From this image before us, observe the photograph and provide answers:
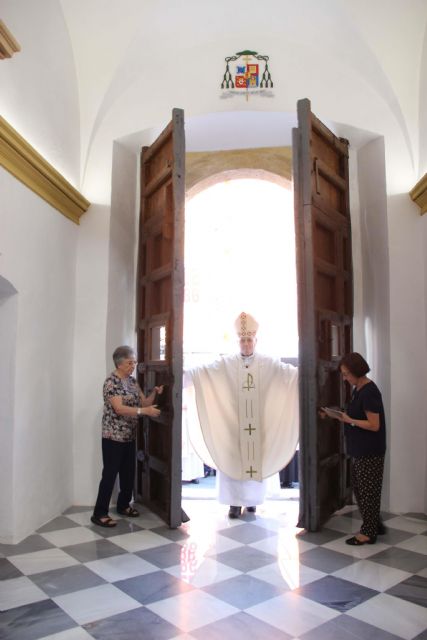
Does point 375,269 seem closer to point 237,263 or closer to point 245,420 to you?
point 245,420

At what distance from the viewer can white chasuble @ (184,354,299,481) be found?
553cm

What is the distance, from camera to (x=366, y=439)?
4.39 m

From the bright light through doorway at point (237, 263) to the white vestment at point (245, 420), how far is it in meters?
4.26

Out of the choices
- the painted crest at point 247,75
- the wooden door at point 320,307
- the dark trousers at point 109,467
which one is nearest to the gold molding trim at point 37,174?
the painted crest at point 247,75

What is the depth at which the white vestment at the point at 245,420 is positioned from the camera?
550 centimetres

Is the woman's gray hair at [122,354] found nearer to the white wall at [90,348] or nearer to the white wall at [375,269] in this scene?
the white wall at [90,348]

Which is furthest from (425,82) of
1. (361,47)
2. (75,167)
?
(75,167)

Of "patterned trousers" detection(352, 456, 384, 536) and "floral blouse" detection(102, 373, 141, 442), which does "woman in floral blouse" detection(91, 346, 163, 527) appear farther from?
"patterned trousers" detection(352, 456, 384, 536)

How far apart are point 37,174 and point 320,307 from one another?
8.98ft

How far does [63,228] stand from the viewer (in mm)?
5523

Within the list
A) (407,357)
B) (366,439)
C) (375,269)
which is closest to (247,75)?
(375,269)

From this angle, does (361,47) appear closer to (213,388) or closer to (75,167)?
(75,167)

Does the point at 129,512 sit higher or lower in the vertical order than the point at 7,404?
lower

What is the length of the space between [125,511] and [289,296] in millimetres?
5918
